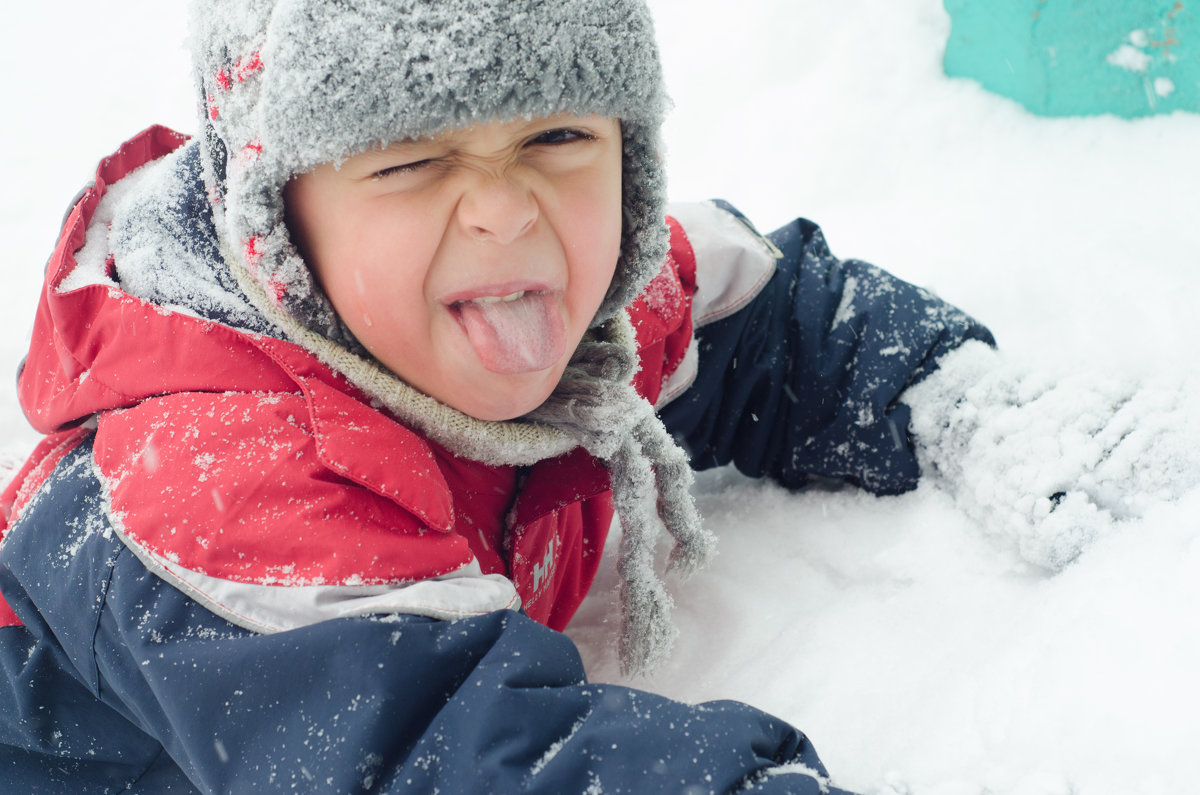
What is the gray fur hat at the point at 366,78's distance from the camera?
0.80m

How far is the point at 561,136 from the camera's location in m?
0.91

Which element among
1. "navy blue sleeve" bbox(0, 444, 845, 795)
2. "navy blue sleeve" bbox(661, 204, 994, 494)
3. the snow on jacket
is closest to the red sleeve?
"navy blue sleeve" bbox(661, 204, 994, 494)

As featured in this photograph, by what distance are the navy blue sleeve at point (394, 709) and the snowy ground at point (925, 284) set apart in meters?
0.25

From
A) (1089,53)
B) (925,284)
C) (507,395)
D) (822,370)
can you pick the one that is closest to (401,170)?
(507,395)

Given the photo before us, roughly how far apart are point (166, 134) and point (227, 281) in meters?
0.37

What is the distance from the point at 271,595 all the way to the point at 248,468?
107 mm

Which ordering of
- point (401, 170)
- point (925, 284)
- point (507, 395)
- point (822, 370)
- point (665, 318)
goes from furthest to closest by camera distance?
1. point (925, 284)
2. point (822, 370)
3. point (665, 318)
4. point (507, 395)
5. point (401, 170)

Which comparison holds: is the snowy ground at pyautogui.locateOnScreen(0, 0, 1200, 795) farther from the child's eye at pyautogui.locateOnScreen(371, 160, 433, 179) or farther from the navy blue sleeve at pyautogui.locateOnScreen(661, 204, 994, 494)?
the child's eye at pyautogui.locateOnScreen(371, 160, 433, 179)

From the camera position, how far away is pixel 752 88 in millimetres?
2248

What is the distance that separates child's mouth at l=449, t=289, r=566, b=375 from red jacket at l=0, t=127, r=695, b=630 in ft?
0.34

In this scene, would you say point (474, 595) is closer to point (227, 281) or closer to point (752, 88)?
point (227, 281)

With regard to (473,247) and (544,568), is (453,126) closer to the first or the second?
(473,247)

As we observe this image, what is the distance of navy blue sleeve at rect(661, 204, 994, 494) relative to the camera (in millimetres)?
1334

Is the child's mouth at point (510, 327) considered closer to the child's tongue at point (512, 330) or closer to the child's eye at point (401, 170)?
the child's tongue at point (512, 330)
